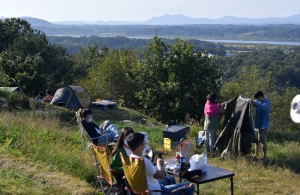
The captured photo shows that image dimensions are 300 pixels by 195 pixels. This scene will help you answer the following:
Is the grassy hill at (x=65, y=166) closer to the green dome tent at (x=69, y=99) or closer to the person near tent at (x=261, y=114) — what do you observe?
the person near tent at (x=261, y=114)

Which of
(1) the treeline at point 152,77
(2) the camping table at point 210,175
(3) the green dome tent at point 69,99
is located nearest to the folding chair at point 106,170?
(2) the camping table at point 210,175

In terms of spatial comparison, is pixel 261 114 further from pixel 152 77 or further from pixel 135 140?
pixel 152 77

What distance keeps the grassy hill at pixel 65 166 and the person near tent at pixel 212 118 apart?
43 cm

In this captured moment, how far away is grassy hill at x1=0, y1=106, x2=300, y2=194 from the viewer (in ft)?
19.6

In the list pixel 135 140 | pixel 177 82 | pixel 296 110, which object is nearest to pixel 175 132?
pixel 135 140

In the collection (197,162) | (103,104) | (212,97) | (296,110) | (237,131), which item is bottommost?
(103,104)

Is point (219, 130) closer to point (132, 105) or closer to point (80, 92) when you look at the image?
point (80, 92)

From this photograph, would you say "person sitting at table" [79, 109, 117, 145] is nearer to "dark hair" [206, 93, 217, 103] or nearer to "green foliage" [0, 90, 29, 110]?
"dark hair" [206, 93, 217, 103]

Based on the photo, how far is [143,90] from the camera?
22.2 m

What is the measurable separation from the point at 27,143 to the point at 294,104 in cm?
593

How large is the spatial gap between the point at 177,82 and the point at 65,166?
15.5m

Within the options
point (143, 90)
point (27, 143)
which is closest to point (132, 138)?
point (27, 143)

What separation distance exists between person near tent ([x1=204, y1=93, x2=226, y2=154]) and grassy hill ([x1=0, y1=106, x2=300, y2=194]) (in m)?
0.43

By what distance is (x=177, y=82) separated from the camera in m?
21.8
